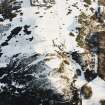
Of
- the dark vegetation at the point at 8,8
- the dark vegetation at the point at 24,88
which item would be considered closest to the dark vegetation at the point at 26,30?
the dark vegetation at the point at 8,8

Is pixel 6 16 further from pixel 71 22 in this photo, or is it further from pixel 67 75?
pixel 67 75

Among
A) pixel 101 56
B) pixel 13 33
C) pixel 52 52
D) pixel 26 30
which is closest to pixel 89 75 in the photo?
pixel 101 56

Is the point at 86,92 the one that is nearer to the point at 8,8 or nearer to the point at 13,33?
the point at 13,33

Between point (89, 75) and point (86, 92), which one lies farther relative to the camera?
point (89, 75)

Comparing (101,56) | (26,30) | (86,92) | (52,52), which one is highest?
Result: (26,30)

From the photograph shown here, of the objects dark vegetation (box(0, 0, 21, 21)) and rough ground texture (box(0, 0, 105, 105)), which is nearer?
rough ground texture (box(0, 0, 105, 105))

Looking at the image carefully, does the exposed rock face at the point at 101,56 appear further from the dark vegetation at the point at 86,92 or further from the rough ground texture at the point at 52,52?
the dark vegetation at the point at 86,92

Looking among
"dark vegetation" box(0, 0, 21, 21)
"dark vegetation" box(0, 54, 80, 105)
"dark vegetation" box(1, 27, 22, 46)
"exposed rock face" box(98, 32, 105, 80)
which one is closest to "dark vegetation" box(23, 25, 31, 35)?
"dark vegetation" box(1, 27, 22, 46)

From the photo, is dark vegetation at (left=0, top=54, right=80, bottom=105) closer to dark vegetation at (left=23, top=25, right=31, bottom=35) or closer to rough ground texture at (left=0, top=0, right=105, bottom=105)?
rough ground texture at (left=0, top=0, right=105, bottom=105)
